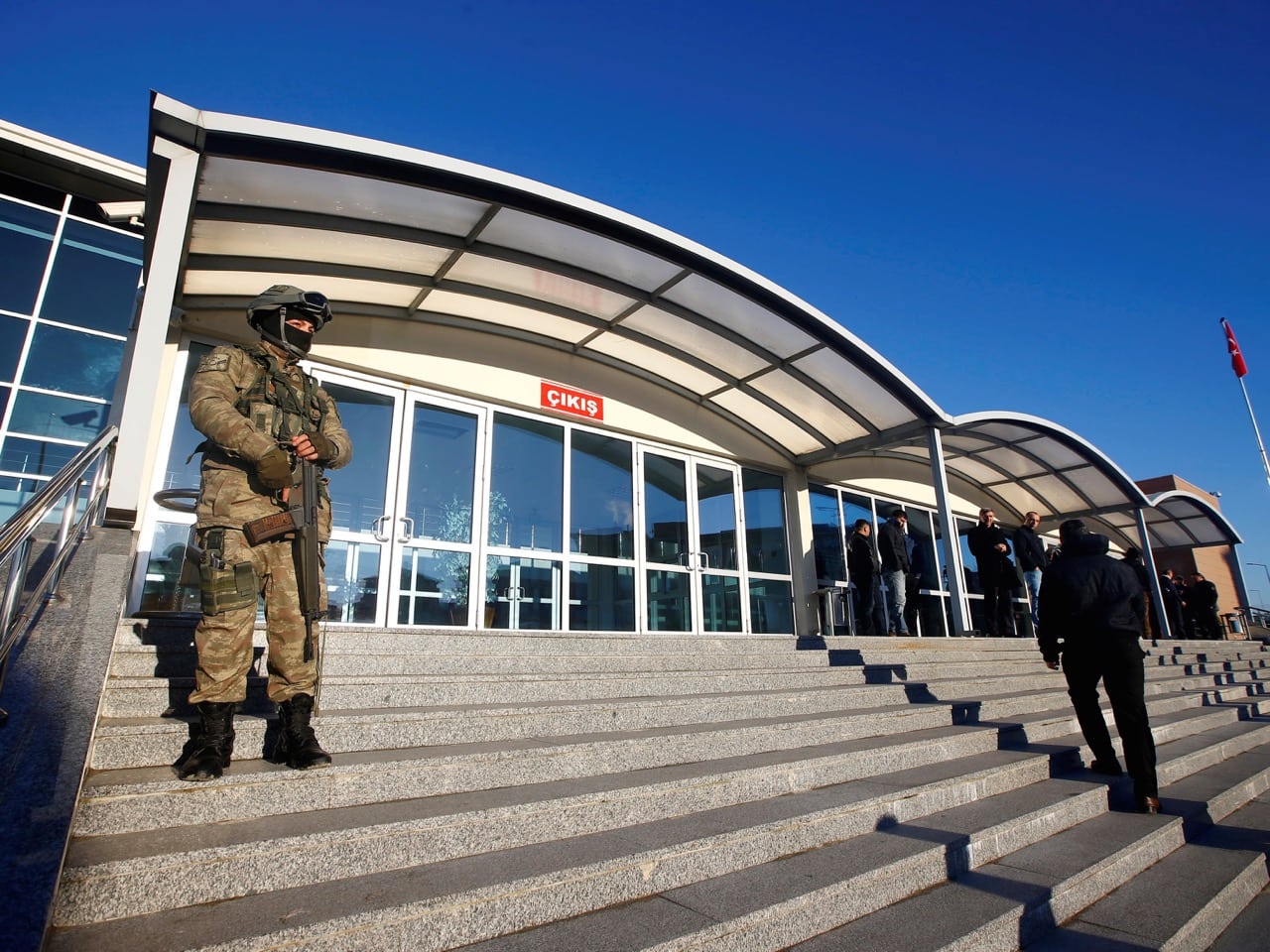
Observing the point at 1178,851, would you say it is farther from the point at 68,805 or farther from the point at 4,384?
the point at 4,384

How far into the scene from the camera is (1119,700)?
427 cm

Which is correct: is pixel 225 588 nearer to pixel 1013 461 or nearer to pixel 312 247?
pixel 312 247

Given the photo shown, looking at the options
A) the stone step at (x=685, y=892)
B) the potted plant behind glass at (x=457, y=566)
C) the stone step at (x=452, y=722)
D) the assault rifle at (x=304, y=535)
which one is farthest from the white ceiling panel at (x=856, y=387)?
the assault rifle at (x=304, y=535)

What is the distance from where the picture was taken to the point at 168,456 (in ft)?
21.6

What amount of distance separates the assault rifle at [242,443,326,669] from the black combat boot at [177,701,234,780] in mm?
357

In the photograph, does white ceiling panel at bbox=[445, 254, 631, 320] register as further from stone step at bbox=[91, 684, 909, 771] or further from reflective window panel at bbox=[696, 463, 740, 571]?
stone step at bbox=[91, 684, 909, 771]

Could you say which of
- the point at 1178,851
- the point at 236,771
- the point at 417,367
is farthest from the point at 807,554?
the point at 236,771

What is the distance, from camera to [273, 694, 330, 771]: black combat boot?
277 cm

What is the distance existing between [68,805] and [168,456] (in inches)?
226

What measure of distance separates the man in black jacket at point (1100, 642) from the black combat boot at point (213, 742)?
468 cm

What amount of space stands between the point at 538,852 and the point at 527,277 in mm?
6163

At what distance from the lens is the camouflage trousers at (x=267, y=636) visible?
267 centimetres

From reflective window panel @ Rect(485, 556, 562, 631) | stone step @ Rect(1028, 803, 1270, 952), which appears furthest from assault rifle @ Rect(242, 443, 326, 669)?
reflective window panel @ Rect(485, 556, 562, 631)

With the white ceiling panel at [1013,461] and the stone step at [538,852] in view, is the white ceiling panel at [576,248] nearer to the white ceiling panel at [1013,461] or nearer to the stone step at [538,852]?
the stone step at [538,852]
